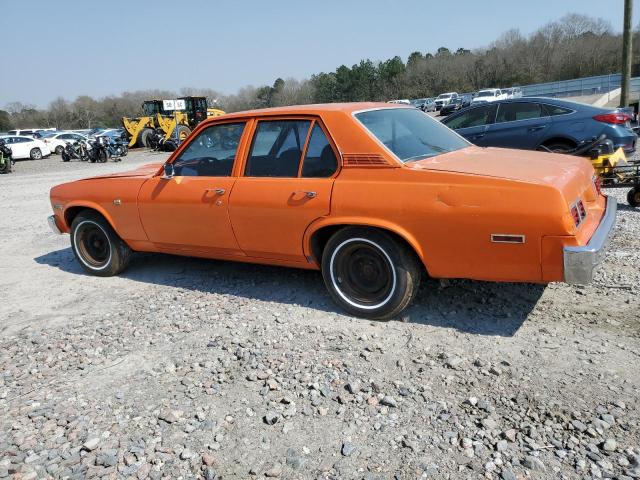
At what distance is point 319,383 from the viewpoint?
3189 millimetres

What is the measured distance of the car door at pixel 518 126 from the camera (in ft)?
28.2

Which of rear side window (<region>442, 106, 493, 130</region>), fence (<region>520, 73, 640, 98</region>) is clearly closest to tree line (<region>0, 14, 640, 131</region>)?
fence (<region>520, 73, 640, 98</region>)

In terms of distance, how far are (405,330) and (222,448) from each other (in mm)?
1625

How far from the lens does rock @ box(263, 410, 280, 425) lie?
112 inches

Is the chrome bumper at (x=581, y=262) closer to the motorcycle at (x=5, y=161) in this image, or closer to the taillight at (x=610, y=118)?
the taillight at (x=610, y=118)

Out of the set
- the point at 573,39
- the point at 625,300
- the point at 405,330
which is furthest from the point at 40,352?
the point at 573,39

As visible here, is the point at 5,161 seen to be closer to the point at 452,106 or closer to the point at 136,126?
the point at 136,126

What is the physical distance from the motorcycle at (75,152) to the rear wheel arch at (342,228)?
25.6 m

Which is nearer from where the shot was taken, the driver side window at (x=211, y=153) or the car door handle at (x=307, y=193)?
the car door handle at (x=307, y=193)

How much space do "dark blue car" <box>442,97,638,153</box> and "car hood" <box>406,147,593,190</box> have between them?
4482 millimetres

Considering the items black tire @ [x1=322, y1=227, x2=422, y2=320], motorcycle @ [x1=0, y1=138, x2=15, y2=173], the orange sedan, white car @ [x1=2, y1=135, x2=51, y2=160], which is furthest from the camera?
white car @ [x1=2, y1=135, x2=51, y2=160]

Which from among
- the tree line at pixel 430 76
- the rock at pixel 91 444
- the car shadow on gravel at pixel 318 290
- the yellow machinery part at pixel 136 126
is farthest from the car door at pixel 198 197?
the tree line at pixel 430 76

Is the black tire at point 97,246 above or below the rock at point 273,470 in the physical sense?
above

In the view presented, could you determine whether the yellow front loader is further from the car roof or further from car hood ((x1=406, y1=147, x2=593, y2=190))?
car hood ((x1=406, y1=147, x2=593, y2=190))
